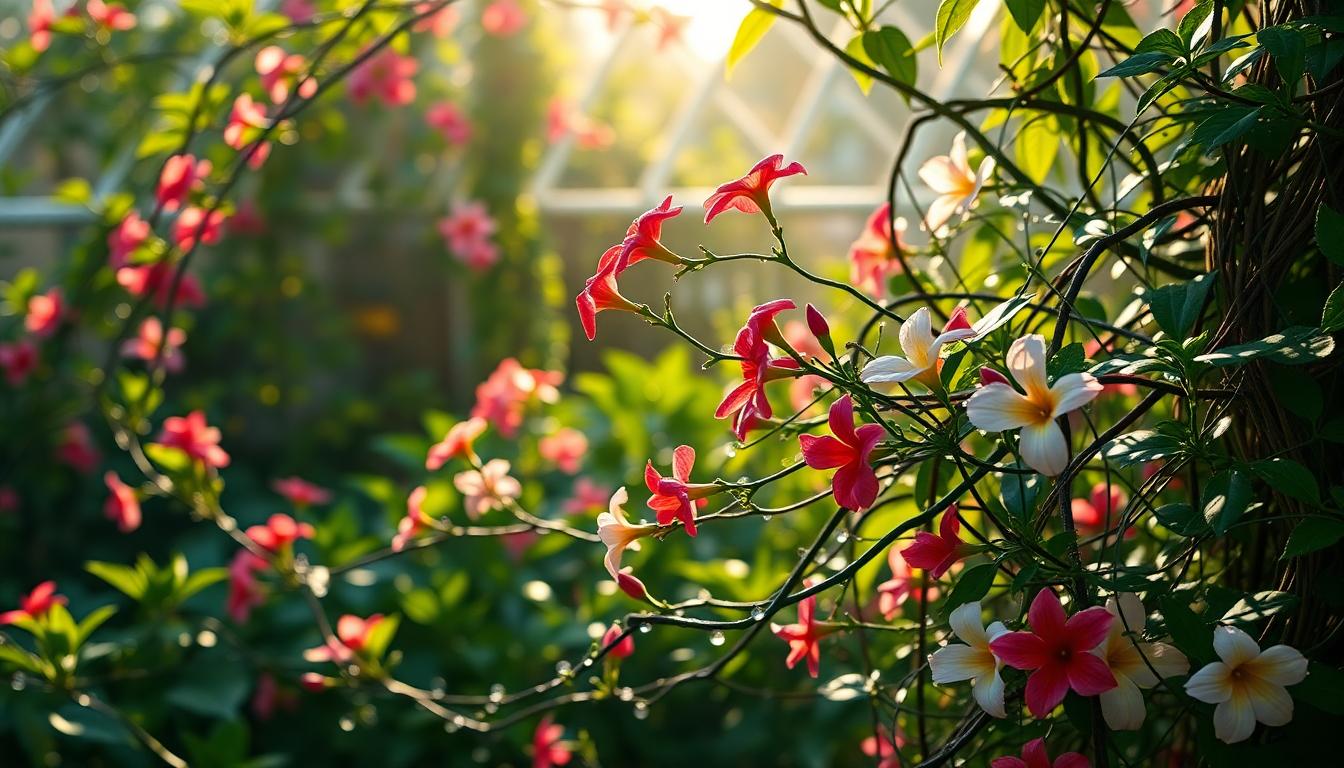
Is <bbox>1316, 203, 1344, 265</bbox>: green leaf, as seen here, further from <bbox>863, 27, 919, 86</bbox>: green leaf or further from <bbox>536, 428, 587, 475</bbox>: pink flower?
<bbox>536, 428, 587, 475</bbox>: pink flower

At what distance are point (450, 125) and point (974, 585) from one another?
340cm

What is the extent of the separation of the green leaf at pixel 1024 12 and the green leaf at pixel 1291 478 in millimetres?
352

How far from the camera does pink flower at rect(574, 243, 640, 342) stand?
0.78 metres

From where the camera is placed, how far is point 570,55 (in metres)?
4.36

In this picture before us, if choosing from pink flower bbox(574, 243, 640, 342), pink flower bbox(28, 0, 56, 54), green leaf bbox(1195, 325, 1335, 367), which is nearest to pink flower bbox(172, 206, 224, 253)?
pink flower bbox(28, 0, 56, 54)

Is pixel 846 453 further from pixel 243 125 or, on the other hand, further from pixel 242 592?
pixel 242 592

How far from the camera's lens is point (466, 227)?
12.1 ft

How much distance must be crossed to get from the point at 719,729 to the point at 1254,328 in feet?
4.75

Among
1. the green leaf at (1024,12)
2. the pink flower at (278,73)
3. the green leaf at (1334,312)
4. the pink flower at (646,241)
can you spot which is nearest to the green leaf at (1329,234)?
the green leaf at (1334,312)

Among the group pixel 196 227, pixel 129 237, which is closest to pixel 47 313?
pixel 129 237

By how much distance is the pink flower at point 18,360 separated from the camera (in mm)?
2633

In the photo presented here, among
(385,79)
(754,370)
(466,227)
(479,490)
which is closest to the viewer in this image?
(754,370)

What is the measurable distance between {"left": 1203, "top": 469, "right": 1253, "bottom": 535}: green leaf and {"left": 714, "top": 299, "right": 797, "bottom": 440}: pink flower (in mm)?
248

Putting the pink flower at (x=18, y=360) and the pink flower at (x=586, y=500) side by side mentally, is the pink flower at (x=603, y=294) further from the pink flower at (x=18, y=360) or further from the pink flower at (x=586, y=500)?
the pink flower at (x=18, y=360)
